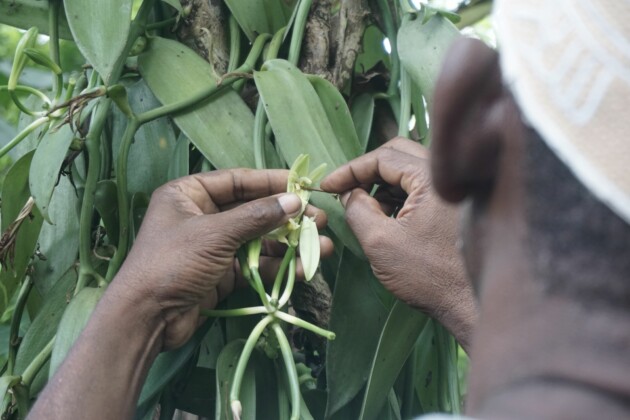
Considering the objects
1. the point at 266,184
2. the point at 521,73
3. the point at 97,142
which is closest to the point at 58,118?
the point at 97,142

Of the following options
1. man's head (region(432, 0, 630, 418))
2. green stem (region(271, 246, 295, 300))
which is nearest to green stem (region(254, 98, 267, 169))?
green stem (region(271, 246, 295, 300))

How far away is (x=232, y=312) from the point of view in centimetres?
104

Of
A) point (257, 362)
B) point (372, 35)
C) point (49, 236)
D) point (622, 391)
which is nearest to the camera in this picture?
point (622, 391)

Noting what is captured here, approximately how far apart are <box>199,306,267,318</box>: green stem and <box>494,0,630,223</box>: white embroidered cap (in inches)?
23.4

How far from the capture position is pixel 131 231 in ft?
3.79

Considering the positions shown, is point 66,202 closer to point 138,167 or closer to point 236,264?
point 138,167

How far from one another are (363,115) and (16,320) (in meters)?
0.50

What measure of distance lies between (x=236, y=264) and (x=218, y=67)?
0.88ft

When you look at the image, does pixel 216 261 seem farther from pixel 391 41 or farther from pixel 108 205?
pixel 391 41

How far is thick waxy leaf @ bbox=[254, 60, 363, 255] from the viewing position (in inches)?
43.4

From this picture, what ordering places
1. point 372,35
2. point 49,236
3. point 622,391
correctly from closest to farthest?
1. point 622,391
2. point 49,236
3. point 372,35

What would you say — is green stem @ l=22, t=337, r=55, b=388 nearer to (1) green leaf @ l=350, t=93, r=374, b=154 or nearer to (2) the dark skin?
(2) the dark skin

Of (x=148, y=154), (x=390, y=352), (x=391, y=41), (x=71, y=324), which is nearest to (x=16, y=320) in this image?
(x=71, y=324)

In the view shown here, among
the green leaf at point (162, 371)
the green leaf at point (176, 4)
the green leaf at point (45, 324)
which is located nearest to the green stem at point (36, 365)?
the green leaf at point (45, 324)
